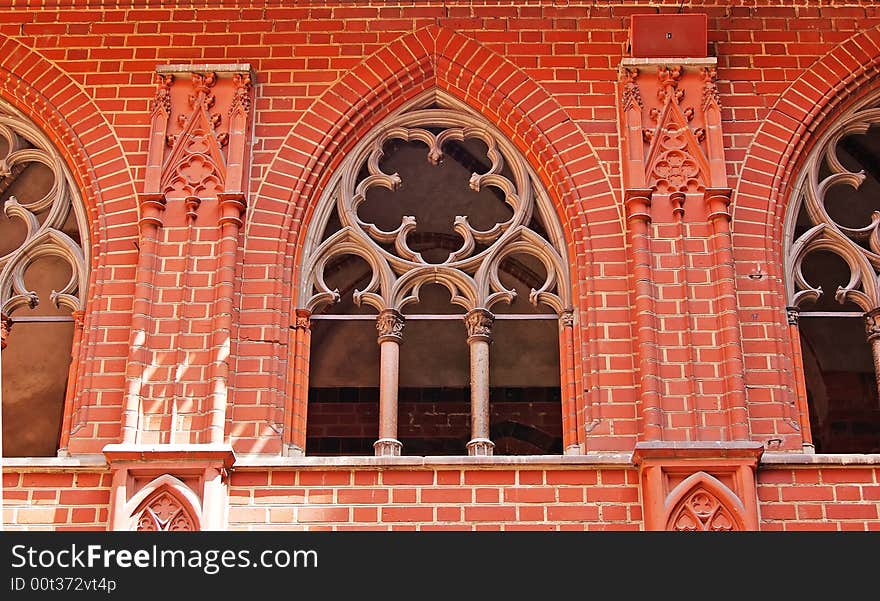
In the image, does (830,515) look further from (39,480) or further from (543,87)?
(39,480)

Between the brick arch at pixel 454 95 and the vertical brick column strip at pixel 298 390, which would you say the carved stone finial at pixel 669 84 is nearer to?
the brick arch at pixel 454 95

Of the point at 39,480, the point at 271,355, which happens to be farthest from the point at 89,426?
the point at 271,355

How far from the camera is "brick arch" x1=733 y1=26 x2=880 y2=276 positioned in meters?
9.14

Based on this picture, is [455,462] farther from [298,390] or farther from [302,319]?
[302,319]

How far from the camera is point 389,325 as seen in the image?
9.02m

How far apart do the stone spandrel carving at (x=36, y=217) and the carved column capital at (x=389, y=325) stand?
1.85 metres

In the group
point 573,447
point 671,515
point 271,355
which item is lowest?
point 671,515

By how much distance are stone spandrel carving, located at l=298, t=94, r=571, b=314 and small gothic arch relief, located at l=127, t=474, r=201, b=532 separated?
156cm

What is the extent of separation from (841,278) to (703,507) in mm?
5537

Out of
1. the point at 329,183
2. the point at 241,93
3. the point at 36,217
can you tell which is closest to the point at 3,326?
the point at 36,217

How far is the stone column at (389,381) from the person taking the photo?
8.62m

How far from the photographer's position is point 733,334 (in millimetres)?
8492

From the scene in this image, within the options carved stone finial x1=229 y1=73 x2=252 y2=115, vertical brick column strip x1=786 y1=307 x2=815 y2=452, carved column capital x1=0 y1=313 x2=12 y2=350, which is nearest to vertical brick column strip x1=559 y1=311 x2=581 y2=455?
vertical brick column strip x1=786 y1=307 x2=815 y2=452

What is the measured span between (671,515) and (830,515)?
35.2 inches
